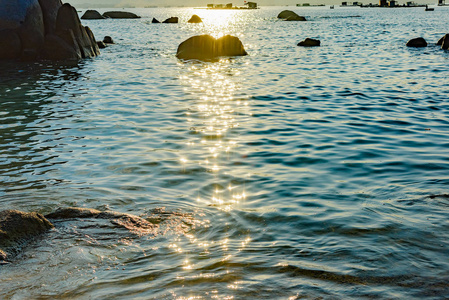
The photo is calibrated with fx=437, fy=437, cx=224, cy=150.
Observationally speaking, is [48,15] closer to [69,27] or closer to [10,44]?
[69,27]

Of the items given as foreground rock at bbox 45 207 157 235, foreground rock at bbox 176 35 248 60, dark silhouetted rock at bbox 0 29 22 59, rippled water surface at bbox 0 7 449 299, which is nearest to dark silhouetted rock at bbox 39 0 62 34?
dark silhouetted rock at bbox 0 29 22 59

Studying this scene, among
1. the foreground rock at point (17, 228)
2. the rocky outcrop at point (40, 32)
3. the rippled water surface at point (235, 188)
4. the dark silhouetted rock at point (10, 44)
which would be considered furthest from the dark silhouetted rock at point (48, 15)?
the foreground rock at point (17, 228)

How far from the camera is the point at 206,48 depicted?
91.4 ft

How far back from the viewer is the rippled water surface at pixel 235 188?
180 inches

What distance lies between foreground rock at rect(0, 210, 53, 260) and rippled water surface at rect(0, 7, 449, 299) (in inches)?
7.3

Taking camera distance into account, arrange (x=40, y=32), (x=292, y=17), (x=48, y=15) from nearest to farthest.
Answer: (x=40, y=32) → (x=48, y=15) → (x=292, y=17)

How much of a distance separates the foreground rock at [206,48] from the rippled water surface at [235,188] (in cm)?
1124

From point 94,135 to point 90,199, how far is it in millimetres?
4229

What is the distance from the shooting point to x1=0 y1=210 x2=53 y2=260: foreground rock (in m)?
5.02

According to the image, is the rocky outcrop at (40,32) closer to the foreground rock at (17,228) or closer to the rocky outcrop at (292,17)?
the foreground rock at (17,228)

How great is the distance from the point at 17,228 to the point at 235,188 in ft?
11.2

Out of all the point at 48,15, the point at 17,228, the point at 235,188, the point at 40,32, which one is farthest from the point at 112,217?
the point at 48,15

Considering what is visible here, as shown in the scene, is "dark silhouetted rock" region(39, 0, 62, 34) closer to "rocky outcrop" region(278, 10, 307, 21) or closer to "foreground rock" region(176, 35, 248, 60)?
"foreground rock" region(176, 35, 248, 60)

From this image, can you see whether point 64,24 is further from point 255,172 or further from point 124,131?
point 255,172
